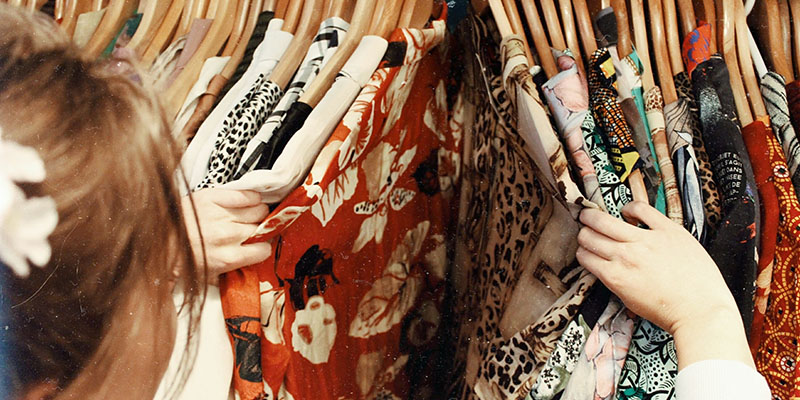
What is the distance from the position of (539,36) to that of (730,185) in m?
0.24

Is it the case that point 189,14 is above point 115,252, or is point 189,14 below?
above

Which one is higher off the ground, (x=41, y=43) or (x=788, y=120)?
(x=41, y=43)

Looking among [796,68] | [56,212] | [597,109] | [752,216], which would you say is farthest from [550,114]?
[56,212]

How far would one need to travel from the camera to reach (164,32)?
49cm

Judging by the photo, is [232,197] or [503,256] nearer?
[232,197]

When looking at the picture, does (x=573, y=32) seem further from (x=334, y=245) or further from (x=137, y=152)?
(x=137, y=152)

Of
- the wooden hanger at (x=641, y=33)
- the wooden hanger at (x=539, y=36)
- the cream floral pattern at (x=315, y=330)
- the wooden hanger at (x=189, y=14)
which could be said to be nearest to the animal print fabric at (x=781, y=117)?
the wooden hanger at (x=641, y=33)

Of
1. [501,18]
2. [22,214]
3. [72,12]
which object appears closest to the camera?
[22,214]

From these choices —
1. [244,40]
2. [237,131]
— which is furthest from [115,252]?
[244,40]

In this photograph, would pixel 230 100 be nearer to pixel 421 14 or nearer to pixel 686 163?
pixel 421 14

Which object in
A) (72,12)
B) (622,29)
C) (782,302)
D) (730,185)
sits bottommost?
(782,302)

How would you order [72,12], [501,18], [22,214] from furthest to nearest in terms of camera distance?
[501,18] < [72,12] < [22,214]

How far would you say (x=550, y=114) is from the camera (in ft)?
1.64

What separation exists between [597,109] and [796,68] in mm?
250
